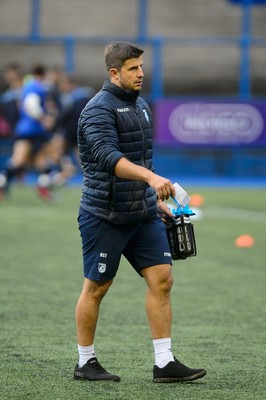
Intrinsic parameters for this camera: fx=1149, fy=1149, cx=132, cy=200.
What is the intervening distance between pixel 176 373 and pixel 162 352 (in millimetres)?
145

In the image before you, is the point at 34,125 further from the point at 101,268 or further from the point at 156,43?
the point at 101,268

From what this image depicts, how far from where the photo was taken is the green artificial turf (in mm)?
6504

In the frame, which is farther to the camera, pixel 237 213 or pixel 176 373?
pixel 237 213

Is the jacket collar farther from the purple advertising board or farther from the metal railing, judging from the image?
the metal railing

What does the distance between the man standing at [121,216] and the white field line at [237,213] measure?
1039 centimetres

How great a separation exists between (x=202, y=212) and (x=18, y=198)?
4.16 metres

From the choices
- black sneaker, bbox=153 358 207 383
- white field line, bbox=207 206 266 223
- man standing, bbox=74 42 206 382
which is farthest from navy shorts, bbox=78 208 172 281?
white field line, bbox=207 206 266 223

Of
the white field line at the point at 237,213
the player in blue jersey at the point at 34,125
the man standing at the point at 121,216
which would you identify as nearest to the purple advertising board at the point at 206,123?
the player in blue jersey at the point at 34,125

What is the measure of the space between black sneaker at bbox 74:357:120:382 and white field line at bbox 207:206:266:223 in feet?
34.3

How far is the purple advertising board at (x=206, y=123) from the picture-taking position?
85.4 ft

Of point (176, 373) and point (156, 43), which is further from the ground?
point (156, 43)

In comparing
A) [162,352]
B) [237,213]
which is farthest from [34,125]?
[162,352]

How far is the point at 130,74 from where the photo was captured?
6.53 meters

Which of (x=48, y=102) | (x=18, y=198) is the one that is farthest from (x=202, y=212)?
(x=48, y=102)
